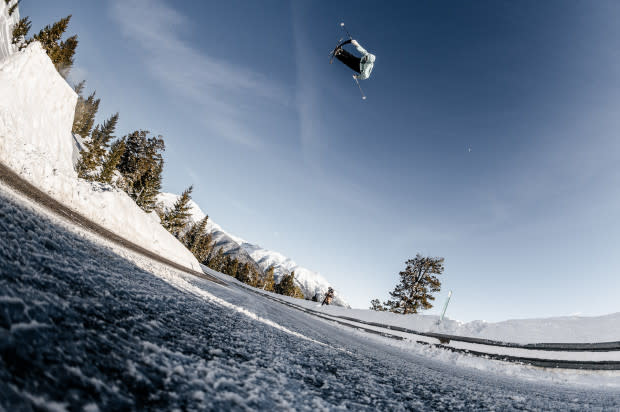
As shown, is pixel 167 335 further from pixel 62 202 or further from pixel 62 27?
pixel 62 27

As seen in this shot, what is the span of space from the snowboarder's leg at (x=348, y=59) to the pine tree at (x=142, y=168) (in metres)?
39.4

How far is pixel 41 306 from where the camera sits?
0.98 meters

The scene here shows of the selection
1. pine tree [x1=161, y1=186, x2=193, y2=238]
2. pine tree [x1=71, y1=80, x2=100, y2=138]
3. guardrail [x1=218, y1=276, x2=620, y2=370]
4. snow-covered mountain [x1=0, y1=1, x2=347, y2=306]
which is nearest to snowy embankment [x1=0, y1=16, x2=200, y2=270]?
snow-covered mountain [x1=0, y1=1, x2=347, y2=306]

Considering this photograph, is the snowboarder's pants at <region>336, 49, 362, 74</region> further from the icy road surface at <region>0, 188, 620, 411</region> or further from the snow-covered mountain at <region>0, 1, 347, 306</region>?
the snow-covered mountain at <region>0, 1, 347, 306</region>

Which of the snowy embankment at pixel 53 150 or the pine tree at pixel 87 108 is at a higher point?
the pine tree at pixel 87 108

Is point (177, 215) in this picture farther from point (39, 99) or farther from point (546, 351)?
point (546, 351)

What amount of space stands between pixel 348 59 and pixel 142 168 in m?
45.2

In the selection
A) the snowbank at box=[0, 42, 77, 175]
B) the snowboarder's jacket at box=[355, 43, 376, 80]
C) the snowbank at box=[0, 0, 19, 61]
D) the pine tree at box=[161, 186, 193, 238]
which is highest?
the snowbank at box=[0, 0, 19, 61]

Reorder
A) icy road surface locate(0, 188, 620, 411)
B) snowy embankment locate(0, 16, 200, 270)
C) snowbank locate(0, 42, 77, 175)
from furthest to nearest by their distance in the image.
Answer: snowbank locate(0, 42, 77, 175) → snowy embankment locate(0, 16, 200, 270) → icy road surface locate(0, 188, 620, 411)

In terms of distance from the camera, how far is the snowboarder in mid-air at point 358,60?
33.3 feet

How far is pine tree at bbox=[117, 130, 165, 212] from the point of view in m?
41.2

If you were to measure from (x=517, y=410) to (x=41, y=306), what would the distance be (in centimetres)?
348

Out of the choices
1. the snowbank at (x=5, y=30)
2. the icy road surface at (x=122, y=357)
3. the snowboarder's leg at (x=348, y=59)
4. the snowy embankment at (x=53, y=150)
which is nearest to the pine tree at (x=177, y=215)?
the snowy embankment at (x=53, y=150)

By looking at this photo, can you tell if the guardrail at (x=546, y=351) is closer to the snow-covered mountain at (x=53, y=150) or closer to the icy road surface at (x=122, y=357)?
the icy road surface at (x=122, y=357)
